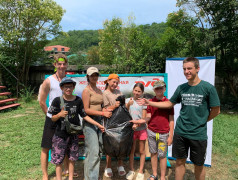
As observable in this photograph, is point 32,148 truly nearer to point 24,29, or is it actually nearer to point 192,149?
point 192,149

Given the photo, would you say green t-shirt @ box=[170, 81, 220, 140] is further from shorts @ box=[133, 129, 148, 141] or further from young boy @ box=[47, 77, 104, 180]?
young boy @ box=[47, 77, 104, 180]

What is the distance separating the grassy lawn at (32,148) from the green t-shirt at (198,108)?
54.8 inches

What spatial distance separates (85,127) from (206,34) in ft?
25.5

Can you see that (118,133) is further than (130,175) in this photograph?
No

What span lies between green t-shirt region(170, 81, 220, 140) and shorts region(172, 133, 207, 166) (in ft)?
0.21

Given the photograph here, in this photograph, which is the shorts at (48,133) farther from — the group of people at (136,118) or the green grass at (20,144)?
the green grass at (20,144)

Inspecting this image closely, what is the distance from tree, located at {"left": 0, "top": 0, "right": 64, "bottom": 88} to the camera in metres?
9.75

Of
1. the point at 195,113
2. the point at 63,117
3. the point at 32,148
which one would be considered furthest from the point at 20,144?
the point at 195,113

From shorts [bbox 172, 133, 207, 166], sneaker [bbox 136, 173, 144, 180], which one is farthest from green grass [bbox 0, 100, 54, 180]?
shorts [bbox 172, 133, 207, 166]

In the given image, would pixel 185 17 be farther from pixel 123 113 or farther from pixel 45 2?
pixel 123 113

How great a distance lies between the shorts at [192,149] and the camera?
2301 millimetres

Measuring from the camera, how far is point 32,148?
14.2 feet

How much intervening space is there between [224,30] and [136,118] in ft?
23.9

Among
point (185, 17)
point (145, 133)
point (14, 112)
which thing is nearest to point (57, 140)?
point (145, 133)
